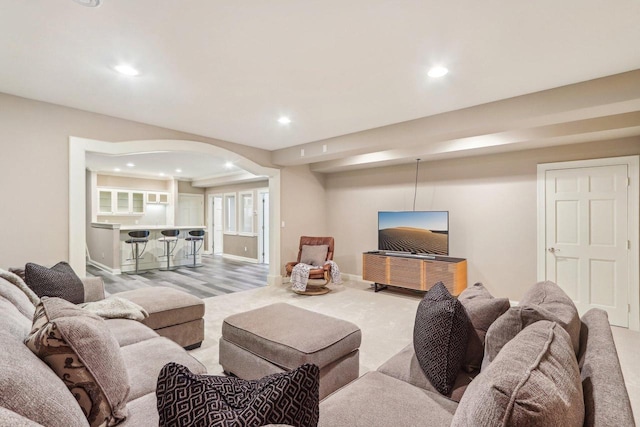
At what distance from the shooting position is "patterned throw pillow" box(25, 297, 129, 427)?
3.56 ft

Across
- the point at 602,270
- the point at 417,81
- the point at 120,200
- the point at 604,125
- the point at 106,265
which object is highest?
the point at 417,81

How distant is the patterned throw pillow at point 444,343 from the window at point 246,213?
770 cm

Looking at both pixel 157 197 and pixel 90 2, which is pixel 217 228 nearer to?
pixel 157 197

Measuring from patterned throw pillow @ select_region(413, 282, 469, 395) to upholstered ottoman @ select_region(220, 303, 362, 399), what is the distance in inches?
29.2

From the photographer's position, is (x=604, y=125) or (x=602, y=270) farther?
(x=602, y=270)

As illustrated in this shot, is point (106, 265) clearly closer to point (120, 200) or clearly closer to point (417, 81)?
point (120, 200)

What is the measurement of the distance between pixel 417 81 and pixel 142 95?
2.67 metres

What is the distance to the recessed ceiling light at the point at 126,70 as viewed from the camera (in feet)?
8.31

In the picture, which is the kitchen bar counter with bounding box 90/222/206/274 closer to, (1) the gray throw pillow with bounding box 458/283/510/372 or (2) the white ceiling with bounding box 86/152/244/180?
(2) the white ceiling with bounding box 86/152/244/180

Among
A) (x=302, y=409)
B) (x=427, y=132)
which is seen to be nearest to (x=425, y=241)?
(x=427, y=132)

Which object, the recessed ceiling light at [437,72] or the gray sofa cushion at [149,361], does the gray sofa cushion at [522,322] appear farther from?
the recessed ceiling light at [437,72]

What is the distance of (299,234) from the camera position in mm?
6285

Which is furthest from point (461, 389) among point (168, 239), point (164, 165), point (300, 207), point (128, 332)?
point (164, 165)

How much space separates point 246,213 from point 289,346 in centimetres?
738
